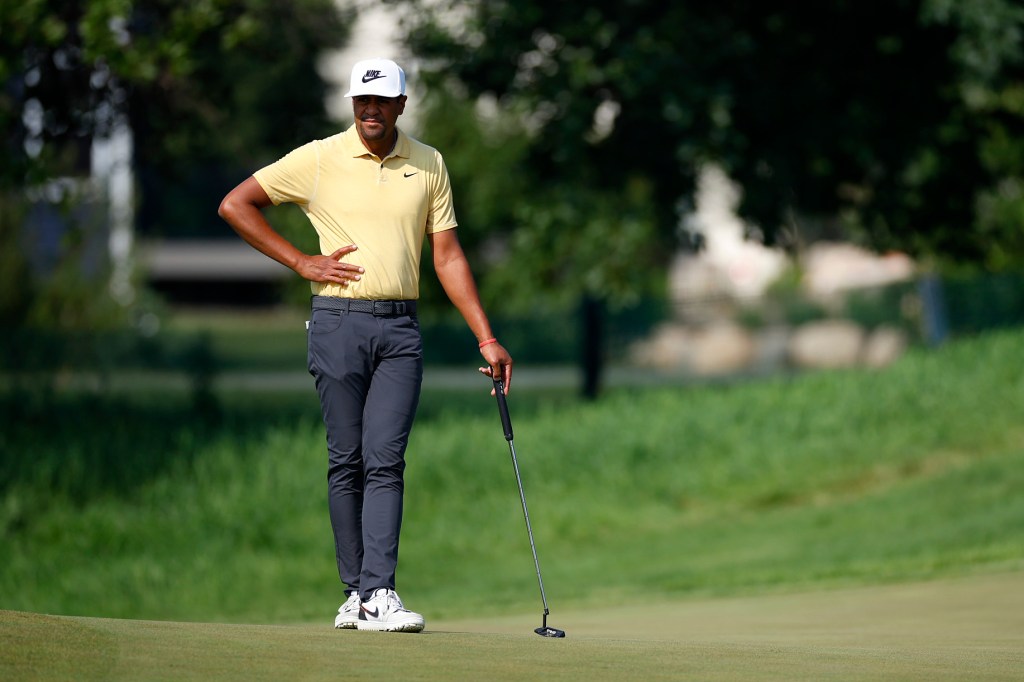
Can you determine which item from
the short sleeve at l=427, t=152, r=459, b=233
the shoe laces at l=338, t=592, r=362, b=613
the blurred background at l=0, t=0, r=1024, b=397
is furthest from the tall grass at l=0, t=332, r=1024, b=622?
the short sleeve at l=427, t=152, r=459, b=233

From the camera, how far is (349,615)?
19.0ft

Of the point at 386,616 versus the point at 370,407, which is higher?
the point at 370,407

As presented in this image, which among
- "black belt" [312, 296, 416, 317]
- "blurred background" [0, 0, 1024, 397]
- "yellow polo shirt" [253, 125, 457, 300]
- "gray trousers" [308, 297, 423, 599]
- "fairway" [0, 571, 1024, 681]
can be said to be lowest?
"fairway" [0, 571, 1024, 681]

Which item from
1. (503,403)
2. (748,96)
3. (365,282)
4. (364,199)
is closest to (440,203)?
(364,199)

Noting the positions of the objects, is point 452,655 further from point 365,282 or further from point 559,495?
point 559,495

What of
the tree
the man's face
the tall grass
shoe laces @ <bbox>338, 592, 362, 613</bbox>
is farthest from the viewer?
the tree

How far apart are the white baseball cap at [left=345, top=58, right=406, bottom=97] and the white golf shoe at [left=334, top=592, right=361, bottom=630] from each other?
6.02 feet

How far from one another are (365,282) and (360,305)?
9 cm

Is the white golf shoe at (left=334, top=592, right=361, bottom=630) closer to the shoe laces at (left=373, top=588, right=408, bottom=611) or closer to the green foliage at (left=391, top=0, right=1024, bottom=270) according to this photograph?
the shoe laces at (left=373, top=588, right=408, bottom=611)

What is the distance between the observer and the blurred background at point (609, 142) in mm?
14797

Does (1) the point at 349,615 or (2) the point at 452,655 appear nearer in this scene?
(2) the point at 452,655

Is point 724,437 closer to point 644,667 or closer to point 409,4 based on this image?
point 409,4

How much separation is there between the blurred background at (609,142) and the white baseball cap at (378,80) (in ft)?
26.5

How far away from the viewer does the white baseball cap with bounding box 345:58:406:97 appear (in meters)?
5.66
